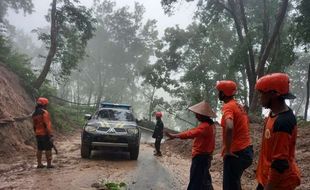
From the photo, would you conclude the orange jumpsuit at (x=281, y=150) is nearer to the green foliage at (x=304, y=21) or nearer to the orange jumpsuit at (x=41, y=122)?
the orange jumpsuit at (x=41, y=122)

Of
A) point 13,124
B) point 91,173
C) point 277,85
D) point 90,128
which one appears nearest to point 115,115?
point 90,128

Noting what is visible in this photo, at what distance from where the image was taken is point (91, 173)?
11.0m

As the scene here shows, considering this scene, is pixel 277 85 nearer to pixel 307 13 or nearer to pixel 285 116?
pixel 285 116

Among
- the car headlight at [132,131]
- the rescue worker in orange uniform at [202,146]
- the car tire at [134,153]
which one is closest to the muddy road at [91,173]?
the car tire at [134,153]

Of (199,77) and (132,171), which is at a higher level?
(199,77)

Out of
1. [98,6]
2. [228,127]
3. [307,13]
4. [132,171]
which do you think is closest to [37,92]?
[132,171]

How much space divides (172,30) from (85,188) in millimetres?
31151

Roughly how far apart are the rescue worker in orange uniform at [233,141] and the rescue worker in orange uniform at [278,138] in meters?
0.97

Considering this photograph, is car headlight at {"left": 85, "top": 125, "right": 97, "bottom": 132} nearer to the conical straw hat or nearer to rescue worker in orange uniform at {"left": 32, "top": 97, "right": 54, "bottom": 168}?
rescue worker in orange uniform at {"left": 32, "top": 97, "right": 54, "bottom": 168}

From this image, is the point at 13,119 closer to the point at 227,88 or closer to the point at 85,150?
the point at 85,150

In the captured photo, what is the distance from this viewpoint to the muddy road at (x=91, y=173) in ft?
31.3

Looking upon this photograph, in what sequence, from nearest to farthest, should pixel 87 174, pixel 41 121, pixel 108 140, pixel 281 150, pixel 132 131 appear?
pixel 281 150 < pixel 87 174 < pixel 41 121 < pixel 108 140 < pixel 132 131

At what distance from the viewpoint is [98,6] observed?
59.0 metres

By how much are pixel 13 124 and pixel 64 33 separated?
1052cm
